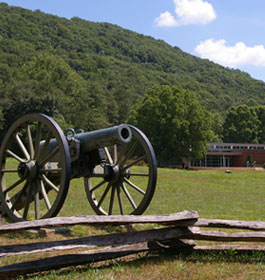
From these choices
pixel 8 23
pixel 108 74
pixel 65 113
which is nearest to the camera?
pixel 65 113

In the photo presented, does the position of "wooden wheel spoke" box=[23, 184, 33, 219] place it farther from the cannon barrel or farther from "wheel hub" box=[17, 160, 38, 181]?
the cannon barrel

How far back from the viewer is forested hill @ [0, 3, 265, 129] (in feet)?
212

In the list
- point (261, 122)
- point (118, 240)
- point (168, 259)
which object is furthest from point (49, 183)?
point (261, 122)

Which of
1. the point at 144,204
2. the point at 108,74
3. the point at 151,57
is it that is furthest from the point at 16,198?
the point at 151,57

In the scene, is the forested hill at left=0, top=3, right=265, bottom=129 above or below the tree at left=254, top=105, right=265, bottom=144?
above

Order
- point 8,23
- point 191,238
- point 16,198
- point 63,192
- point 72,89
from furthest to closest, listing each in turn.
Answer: point 8,23, point 72,89, point 16,198, point 63,192, point 191,238

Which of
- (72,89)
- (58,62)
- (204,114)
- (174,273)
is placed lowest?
(174,273)

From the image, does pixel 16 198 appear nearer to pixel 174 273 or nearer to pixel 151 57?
pixel 174 273

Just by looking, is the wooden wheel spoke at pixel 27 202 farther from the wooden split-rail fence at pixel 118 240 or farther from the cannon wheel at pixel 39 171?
the wooden split-rail fence at pixel 118 240

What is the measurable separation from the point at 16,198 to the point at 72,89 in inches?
2927

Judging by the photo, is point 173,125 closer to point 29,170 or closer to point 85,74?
point 29,170

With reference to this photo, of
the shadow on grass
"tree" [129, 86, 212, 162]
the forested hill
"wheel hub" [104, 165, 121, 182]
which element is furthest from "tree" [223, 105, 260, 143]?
the shadow on grass

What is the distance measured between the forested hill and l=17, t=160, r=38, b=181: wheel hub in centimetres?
4534

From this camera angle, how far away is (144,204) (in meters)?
8.07
